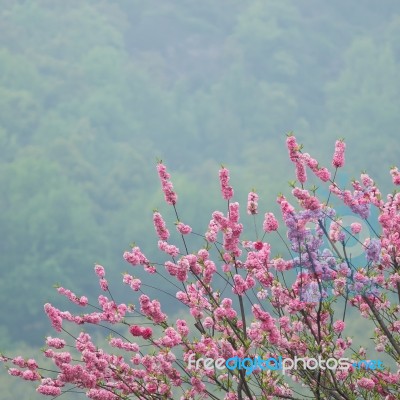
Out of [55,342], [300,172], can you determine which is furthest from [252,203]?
[55,342]

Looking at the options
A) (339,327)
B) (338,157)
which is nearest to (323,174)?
(338,157)

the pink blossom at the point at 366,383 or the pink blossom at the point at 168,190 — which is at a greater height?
the pink blossom at the point at 168,190

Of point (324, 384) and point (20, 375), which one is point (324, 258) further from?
point (20, 375)

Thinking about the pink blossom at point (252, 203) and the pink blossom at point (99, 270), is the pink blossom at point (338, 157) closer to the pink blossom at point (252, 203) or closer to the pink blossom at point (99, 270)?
the pink blossom at point (252, 203)

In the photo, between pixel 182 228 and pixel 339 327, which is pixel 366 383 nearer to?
Answer: pixel 339 327

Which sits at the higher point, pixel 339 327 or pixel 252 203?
pixel 252 203

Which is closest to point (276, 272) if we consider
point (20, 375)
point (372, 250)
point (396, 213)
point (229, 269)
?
point (229, 269)

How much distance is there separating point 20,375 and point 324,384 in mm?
3161

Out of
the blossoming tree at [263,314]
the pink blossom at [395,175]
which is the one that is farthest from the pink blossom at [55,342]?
the pink blossom at [395,175]

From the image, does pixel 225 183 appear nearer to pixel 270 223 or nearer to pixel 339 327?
pixel 270 223

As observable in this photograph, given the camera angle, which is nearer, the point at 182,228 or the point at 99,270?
the point at 182,228

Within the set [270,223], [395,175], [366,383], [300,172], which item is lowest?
[366,383]

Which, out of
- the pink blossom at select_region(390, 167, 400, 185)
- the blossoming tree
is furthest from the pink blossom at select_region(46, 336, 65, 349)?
the pink blossom at select_region(390, 167, 400, 185)

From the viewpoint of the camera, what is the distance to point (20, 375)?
666 centimetres
